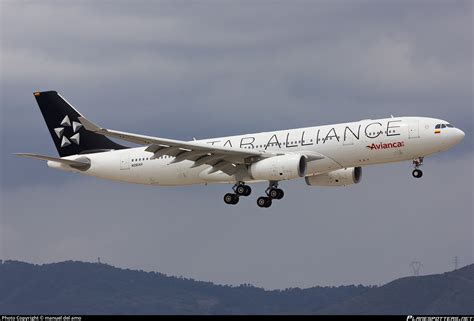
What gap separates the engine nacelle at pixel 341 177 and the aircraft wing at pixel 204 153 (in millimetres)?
5994

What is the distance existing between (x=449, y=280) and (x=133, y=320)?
14936 cm

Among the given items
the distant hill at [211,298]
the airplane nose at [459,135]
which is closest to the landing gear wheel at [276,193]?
the airplane nose at [459,135]

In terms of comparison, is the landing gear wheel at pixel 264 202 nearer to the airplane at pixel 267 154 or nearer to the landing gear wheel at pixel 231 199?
the airplane at pixel 267 154

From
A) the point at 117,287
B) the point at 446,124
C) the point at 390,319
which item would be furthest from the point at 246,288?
the point at 390,319

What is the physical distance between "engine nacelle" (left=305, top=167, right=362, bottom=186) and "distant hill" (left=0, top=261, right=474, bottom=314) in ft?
300

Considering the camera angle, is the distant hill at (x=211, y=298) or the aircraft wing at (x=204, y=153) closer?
the aircraft wing at (x=204, y=153)

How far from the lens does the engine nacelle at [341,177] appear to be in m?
76.2

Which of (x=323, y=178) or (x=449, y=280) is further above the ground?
(x=449, y=280)

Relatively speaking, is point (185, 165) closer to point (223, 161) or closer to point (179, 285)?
point (223, 161)

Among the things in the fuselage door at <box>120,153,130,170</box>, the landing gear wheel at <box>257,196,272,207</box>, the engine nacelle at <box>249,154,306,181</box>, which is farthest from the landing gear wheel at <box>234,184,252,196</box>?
the fuselage door at <box>120,153,130,170</box>

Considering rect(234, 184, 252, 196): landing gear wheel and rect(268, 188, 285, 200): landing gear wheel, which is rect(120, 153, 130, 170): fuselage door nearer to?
rect(234, 184, 252, 196): landing gear wheel

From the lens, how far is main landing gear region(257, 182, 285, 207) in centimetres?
7338

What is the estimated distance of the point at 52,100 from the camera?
281 ft

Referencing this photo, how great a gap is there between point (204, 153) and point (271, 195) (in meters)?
5.27
